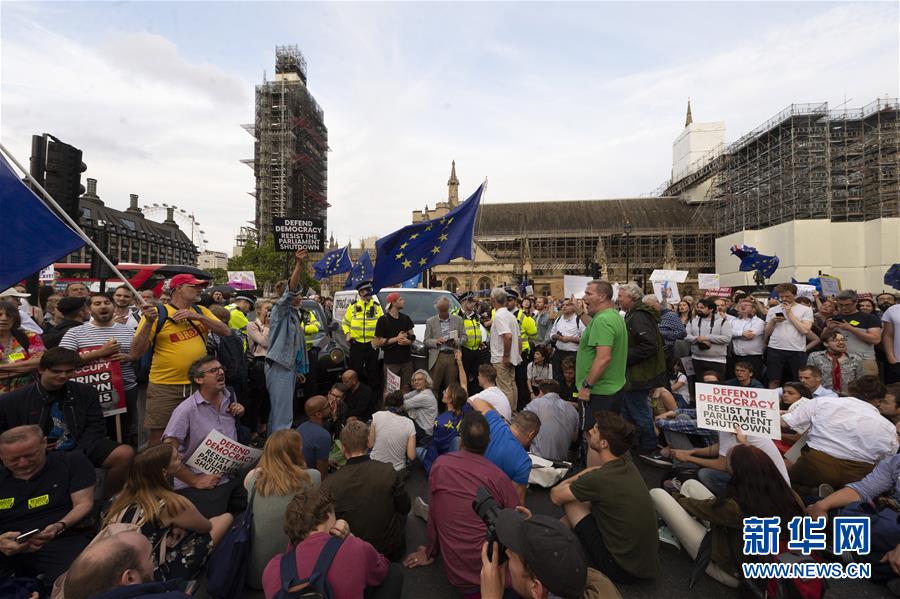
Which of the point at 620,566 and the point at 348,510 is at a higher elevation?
the point at 348,510

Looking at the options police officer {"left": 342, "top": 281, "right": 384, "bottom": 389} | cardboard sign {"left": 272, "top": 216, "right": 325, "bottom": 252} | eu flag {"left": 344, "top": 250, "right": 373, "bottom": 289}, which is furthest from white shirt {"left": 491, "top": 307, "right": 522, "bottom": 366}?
eu flag {"left": 344, "top": 250, "right": 373, "bottom": 289}

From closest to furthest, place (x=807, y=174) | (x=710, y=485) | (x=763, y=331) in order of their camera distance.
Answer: (x=710, y=485), (x=763, y=331), (x=807, y=174)

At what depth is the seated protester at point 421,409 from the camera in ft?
19.6

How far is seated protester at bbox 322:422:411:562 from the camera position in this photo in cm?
329

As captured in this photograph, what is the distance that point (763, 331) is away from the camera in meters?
7.62

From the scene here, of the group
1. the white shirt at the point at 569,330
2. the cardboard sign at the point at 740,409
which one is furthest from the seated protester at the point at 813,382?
the white shirt at the point at 569,330

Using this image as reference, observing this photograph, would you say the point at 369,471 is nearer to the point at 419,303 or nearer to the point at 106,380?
the point at 106,380

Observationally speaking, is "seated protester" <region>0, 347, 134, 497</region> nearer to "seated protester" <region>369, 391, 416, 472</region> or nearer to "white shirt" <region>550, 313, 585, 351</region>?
"seated protester" <region>369, 391, 416, 472</region>

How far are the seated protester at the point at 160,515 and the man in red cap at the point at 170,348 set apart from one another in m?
1.74

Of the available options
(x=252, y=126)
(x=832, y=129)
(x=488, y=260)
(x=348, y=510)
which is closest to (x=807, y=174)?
(x=832, y=129)

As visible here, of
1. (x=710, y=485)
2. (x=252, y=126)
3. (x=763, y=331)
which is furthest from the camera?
(x=252, y=126)

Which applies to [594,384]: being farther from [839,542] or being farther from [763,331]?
[763,331]

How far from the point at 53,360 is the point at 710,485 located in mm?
5543

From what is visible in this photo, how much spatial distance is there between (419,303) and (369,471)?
6.64m
